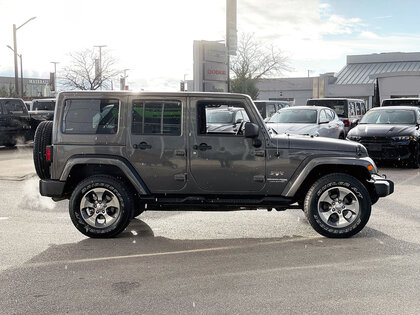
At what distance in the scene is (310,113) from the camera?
50.2 feet

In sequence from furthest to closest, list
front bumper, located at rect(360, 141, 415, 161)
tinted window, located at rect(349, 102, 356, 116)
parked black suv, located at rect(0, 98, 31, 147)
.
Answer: tinted window, located at rect(349, 102, 356, 116) → parked black suv, located at rect(0, 98, 31, 147) → front bumper, located at rect(360, 141, 415, 161)

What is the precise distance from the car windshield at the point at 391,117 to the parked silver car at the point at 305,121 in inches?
45.1

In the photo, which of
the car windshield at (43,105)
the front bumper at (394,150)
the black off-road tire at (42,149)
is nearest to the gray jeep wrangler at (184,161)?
the black off-road tire at (42,149)

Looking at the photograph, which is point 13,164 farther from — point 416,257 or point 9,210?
point 416,257

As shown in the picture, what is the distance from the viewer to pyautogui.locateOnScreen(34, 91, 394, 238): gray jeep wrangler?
6.20 m

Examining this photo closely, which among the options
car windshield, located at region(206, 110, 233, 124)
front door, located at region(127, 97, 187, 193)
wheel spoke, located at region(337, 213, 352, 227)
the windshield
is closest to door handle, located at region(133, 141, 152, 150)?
front door, located at region(127, 97, 187, 193)

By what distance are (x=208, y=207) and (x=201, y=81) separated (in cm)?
1456

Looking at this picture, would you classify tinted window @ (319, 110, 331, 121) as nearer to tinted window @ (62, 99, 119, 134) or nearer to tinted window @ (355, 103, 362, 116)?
tinted window @ (355, 103, 362, 116)

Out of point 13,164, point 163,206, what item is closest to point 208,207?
point 163,206

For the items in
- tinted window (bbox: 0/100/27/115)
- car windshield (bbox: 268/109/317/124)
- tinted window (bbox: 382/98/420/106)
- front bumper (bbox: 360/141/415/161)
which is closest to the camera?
front bumper (bbox: 360/141/415/161)

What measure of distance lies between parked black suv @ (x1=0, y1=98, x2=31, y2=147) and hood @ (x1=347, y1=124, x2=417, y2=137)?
1173cm

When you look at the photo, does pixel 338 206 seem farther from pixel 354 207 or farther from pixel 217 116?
pixel 217 116

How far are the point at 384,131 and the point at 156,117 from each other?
8.68m

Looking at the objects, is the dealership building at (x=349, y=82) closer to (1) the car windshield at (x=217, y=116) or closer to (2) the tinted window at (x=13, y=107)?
(2) the tinted window at (x=13, y=107)
